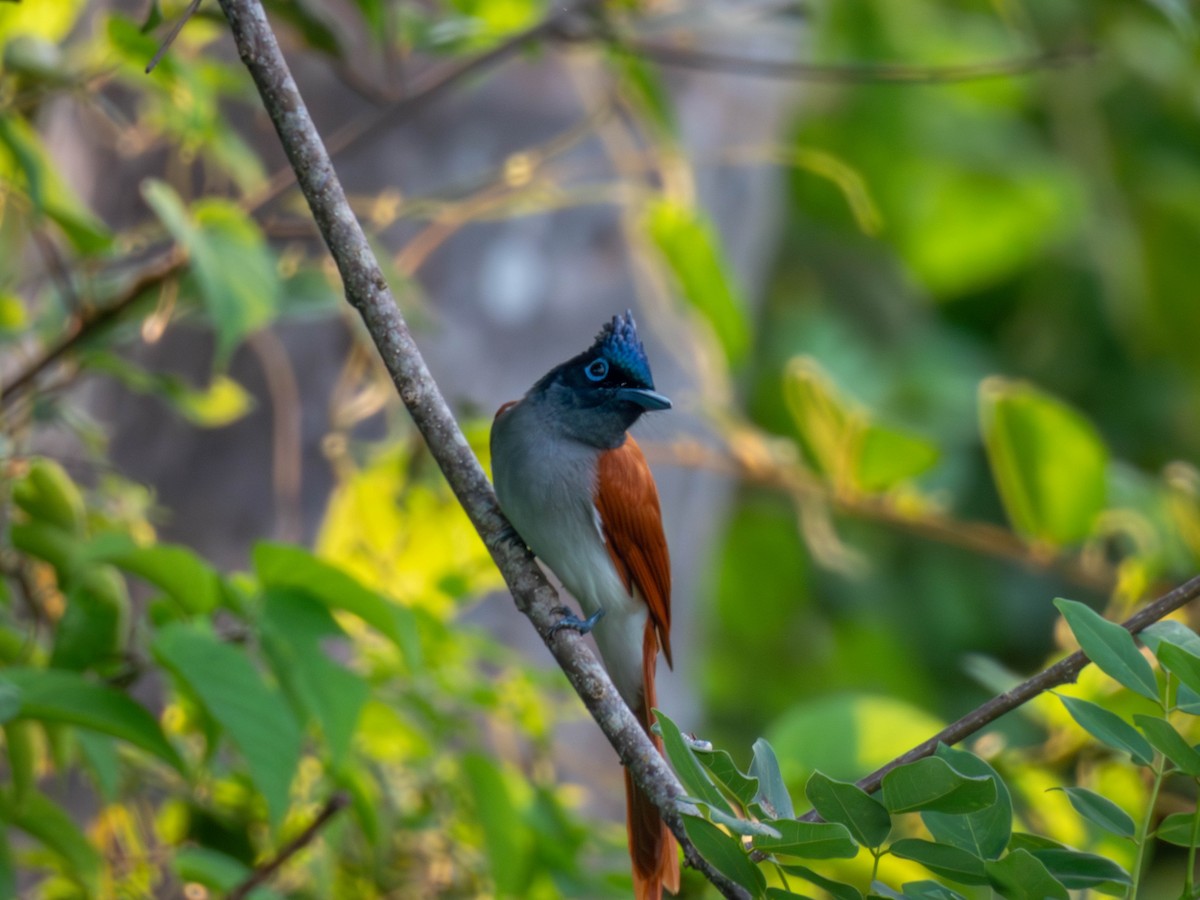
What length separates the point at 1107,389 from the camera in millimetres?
6180

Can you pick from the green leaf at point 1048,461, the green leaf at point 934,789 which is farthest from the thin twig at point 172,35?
the green leaf at point 1048,461

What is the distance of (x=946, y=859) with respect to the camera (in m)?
1.01

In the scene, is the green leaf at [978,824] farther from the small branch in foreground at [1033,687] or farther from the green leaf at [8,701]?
the green leaf at [8,701]

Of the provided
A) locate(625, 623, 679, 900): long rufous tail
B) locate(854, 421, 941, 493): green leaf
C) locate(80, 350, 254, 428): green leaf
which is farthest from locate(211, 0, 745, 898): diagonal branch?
locate(854, 421, 941, 493): green leaf

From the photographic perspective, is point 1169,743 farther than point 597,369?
No

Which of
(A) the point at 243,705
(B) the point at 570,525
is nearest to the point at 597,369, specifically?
(B) the point at 570,525

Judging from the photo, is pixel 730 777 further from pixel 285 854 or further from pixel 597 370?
pixel 597 370

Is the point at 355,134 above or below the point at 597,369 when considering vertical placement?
above

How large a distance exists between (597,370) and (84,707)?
0.93 m

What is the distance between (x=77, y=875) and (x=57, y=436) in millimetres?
1265

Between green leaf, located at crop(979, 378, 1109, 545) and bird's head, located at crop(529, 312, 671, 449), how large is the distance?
0.69 metres

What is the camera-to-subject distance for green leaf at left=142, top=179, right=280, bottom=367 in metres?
1.73

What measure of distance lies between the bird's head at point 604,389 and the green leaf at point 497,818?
0.54 m

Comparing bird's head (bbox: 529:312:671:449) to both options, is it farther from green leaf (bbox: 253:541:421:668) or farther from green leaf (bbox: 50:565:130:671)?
green leaf (bbox: 50:565:130:671)
